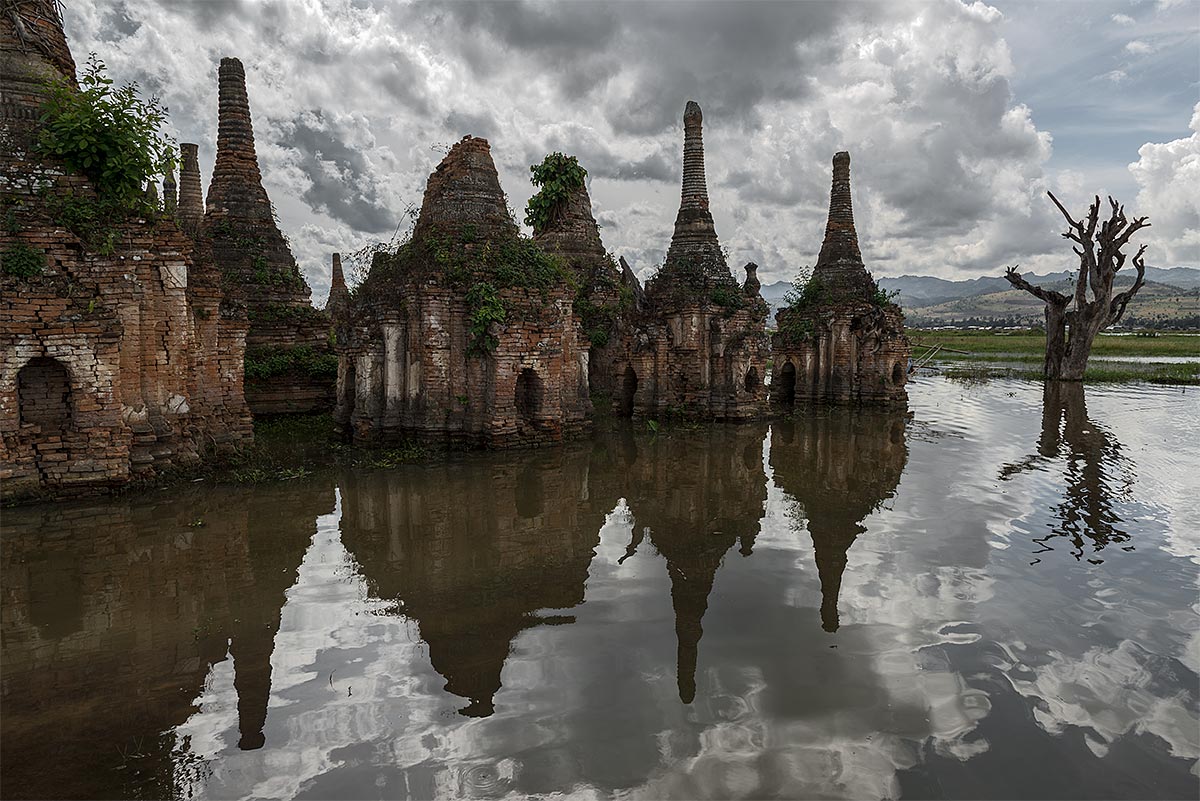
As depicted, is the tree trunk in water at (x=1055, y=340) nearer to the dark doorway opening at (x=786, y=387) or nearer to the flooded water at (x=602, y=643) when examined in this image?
the dark doorway opening at (x=786, y=387)

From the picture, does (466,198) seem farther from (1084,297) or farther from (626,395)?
(1084,297)

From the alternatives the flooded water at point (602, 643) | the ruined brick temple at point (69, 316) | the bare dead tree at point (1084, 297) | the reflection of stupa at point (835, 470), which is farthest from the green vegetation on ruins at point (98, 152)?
the bare dead tree at point (1084, 297)

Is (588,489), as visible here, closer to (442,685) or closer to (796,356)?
(442,685)

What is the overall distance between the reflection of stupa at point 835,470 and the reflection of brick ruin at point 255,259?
13707 millimetres

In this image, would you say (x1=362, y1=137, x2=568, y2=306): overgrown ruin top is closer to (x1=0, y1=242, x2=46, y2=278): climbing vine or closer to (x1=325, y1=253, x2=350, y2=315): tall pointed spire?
(x1=0, y1=242, x2=46, y2=278): climbing vine

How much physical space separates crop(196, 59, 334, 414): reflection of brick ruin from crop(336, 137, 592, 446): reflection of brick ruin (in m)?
3.67

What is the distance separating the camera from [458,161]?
1642 centimetres

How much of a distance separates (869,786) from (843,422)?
17801 mm

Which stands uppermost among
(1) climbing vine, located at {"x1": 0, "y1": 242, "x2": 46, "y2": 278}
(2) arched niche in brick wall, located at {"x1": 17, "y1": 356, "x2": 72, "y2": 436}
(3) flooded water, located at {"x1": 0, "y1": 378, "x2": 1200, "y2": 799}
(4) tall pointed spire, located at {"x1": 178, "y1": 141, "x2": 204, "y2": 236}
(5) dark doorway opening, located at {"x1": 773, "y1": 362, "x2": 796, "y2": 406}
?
(4) tall pointed spire, located at {"x1": 178, "y1": 141, "x2": 204, "y2": 236}

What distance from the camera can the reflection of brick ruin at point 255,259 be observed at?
18516 millimetres

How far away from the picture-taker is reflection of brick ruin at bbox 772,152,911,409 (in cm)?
2400

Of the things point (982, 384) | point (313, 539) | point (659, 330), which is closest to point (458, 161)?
point (659, 330)

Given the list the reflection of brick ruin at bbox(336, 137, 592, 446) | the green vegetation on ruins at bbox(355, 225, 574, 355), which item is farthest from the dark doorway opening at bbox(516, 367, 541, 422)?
the green vegetation on ruins at bbox(355, 225, 574, 355)

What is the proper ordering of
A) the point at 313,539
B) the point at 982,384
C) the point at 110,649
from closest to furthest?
the point at 110,649, the point at 313,539, the point at 982,384
